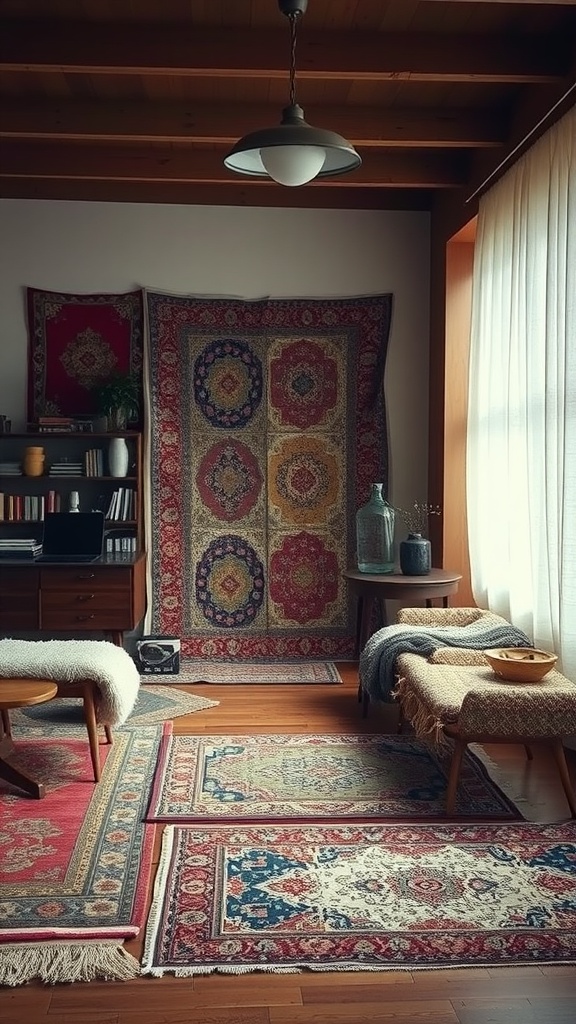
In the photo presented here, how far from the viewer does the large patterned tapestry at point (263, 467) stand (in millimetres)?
6645

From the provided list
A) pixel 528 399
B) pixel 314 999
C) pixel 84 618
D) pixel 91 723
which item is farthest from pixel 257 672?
pixel 314 999

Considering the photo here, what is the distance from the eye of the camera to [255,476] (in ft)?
22.0

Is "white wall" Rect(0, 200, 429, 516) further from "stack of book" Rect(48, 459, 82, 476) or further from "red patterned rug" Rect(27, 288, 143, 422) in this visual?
"stack of book" Rect(48, 459, 82, 476)

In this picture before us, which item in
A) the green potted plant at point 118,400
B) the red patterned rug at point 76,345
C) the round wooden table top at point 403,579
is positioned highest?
the red patterned rug at point 76,345

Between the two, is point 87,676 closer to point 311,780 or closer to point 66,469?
point 311,780

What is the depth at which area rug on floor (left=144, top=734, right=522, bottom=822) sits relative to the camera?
3.79m

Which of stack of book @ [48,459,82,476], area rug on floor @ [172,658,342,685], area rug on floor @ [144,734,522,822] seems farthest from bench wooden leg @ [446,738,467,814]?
stack of book @ [48,459,82,476]

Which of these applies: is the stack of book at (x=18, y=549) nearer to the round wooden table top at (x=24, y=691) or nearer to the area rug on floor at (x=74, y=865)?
the area rug on floor at (x=74, y=865)

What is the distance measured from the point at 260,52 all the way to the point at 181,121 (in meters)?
1.00

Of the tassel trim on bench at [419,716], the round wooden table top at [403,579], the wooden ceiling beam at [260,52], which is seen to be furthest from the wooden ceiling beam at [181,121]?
the tassel trim on bench at [419,716]

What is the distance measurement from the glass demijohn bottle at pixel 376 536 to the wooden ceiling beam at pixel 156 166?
1.76 meters

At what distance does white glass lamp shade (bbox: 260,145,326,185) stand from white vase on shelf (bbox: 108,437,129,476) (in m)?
3.18

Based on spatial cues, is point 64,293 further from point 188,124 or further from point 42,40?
point 42,40

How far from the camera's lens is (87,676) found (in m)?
4.09
